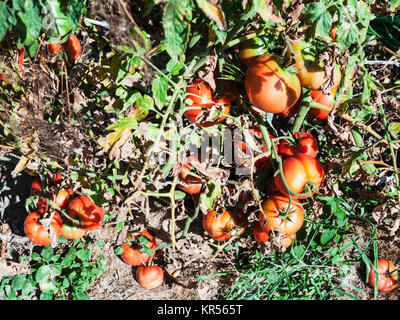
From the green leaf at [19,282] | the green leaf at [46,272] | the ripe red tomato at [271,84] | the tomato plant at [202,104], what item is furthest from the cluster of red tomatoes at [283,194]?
the green leaf at [19,282]

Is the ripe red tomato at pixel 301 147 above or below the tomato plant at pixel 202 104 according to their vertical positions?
below

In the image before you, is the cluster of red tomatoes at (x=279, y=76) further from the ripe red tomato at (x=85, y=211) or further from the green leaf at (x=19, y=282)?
the green leaf at (x=19, y=282)

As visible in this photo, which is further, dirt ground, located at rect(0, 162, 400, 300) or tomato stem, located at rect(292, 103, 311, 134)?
dirt ground, located at rect(0, 162, 400, 300)

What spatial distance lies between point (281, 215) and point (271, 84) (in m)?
0.50

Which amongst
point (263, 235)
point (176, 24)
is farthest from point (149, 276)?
point (176, 24)

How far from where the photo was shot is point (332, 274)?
62.7 inches

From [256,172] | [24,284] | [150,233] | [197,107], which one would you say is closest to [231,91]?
[197,107]

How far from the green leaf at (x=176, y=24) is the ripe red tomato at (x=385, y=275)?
132cm

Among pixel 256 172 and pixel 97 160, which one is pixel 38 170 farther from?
pixel 256 172

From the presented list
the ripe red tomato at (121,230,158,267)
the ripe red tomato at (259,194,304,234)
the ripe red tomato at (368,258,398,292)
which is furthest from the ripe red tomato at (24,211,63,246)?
the ripe red tomato at (368,258,398,292)

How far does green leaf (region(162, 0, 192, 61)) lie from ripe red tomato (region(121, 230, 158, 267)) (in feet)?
3.22

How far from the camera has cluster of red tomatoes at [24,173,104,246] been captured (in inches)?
58.8

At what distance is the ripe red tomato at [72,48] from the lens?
4.49 feet

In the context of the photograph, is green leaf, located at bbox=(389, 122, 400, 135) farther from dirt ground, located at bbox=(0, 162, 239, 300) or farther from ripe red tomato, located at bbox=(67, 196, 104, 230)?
ripe red tomato, located at bbox=(67, 196, 104, 230)
